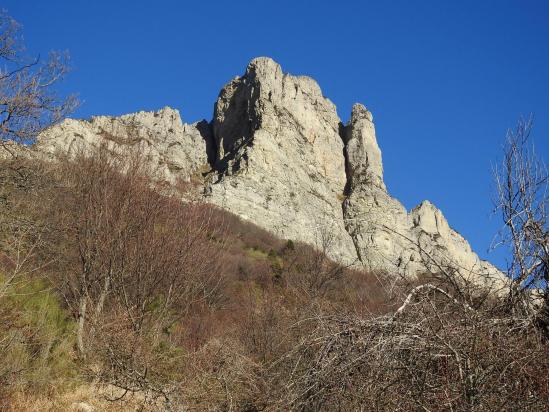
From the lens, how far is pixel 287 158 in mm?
72938

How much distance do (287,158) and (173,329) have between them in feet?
205

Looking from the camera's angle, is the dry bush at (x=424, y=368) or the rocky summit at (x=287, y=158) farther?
the rocky summit at (x=287, y=158)

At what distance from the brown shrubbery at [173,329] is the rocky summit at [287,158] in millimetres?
48529

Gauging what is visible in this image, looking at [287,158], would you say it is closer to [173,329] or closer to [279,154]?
[279,154]

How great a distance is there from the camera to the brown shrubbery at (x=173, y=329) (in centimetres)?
299

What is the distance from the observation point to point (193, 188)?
10797 mm

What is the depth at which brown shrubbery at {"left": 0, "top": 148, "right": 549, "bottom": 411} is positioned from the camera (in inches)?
118

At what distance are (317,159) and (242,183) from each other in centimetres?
2061

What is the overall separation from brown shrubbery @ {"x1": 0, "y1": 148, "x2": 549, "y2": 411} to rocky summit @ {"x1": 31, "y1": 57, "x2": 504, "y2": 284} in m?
48.5

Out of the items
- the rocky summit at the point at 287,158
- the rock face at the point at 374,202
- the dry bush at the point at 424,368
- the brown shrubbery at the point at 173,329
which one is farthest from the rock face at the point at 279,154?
the dry bush at the point at 424,368

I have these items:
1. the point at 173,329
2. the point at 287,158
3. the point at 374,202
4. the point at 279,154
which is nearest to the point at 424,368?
the point at 173,329

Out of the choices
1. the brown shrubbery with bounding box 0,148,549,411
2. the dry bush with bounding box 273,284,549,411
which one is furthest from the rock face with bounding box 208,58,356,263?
the dry bush with bounding box 273,284,549,411

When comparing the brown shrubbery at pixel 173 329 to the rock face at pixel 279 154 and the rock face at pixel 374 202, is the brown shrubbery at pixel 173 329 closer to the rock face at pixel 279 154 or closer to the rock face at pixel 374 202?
the rock face at pixel 279 154

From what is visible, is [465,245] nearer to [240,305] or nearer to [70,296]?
[240,305]
